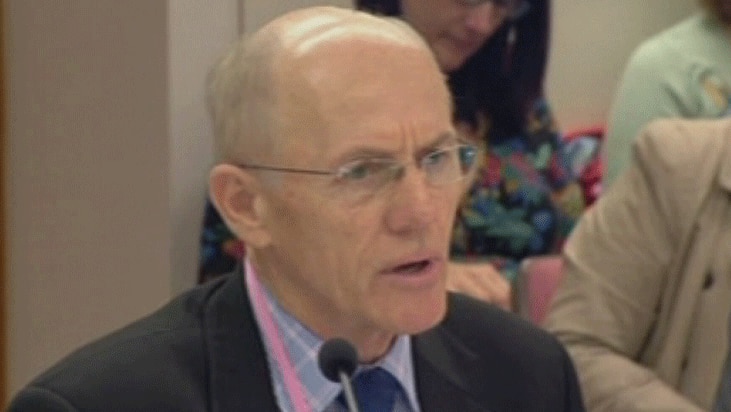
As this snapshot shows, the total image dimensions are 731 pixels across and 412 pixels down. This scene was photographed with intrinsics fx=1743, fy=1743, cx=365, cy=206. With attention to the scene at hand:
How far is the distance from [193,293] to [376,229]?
10.8 inches

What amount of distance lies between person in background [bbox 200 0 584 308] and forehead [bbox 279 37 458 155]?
138 cm

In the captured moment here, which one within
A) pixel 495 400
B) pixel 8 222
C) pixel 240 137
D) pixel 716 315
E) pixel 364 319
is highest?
pixel 240 137

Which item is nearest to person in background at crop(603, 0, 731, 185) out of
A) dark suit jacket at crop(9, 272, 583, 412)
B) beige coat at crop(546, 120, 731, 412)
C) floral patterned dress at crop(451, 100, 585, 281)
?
floral patterned dress at crop(451, 100, 585, 281)

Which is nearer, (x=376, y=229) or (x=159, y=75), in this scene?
(x=376, y=229)

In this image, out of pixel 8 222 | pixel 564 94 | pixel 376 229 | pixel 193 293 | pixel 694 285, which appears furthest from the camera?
pixel 564 94

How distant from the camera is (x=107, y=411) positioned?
1.59 meters

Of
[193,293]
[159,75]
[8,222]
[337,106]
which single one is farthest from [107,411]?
[8,222]

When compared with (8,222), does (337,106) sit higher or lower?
higher

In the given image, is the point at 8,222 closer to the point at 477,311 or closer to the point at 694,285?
the point at 694,285

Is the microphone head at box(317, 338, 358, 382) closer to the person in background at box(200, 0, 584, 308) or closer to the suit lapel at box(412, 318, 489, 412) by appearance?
the suit lapel at box(412, 318, 489, 412)

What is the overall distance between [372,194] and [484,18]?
170cm

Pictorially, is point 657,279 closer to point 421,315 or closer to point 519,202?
point 519,202

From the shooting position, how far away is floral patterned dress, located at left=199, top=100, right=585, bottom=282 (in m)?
3.04

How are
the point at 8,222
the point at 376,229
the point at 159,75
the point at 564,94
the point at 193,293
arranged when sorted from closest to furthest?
the point at 376,229, the point at 193,293, the point at 159,75, the point at 8,222, the point at 564,94
